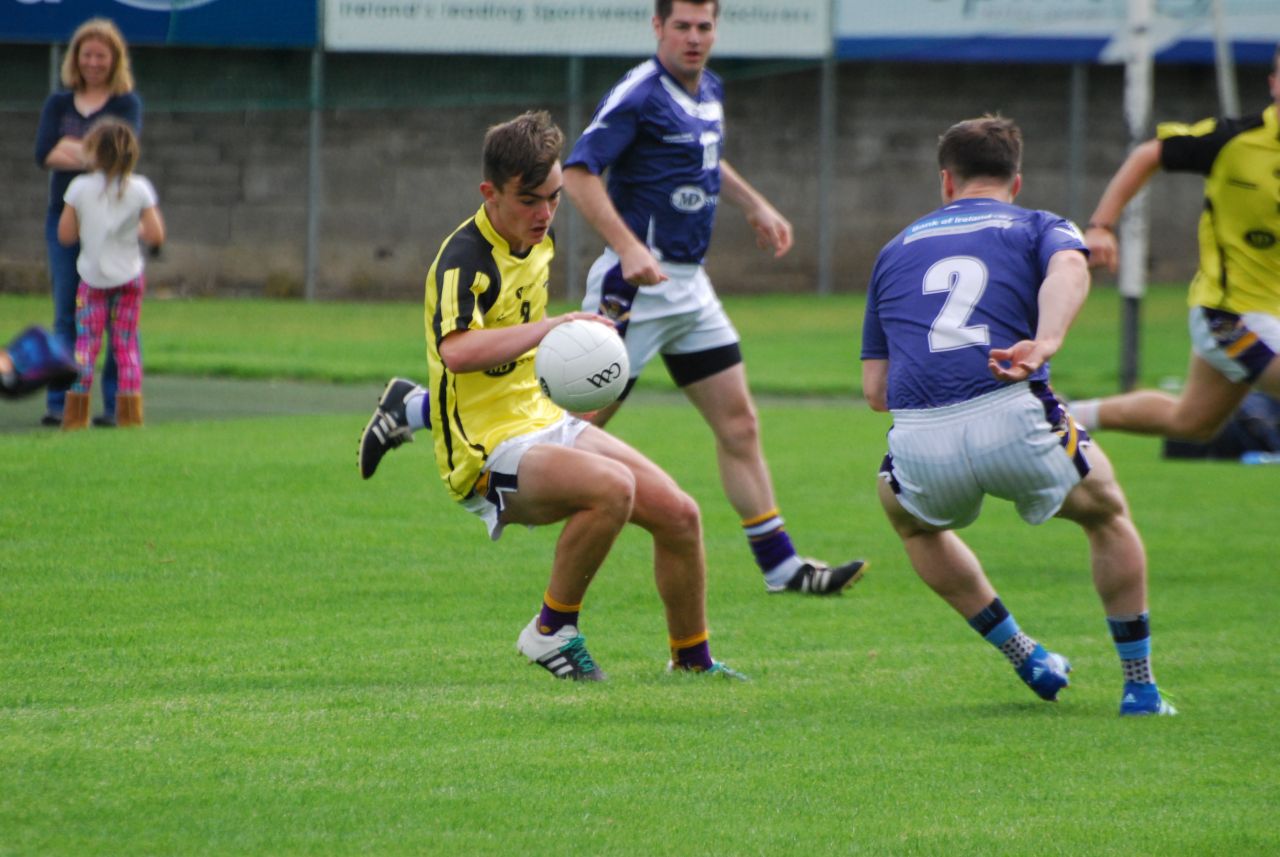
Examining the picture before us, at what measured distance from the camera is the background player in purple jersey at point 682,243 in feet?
24.2

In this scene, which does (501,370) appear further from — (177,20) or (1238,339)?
(177,20)

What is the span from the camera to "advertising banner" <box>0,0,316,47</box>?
664 inches

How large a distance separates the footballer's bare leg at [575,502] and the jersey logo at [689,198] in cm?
223

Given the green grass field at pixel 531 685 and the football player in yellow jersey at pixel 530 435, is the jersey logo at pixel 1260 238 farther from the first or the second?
the football player in yellow jersey at pixel 530 435

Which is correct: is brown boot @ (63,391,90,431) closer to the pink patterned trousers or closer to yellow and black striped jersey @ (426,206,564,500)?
the pink patterned trousers

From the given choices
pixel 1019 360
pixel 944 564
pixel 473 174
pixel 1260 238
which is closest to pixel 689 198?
pixel 1260 238

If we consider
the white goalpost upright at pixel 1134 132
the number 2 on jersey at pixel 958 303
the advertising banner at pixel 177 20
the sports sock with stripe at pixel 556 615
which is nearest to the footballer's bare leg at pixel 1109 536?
the number 2 on jersey at pixel 958 303

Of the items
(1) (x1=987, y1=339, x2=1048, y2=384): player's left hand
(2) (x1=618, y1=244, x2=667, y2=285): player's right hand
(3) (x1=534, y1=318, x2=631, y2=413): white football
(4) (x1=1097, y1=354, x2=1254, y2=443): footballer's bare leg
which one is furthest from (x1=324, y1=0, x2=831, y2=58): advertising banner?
(1) (x1=987, y1=339, x2=1048, y2=384): player's left hand

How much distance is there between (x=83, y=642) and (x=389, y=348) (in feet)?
35.9

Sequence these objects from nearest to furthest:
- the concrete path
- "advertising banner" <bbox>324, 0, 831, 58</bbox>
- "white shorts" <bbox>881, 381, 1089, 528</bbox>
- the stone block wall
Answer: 1. "white shorts" <bbox>881, 381, 1089, 528</bbox>
2. the concrete path
3. "advertising banner" <bbox>324, 0, 831, 58</bbox>
4. the stone block wall

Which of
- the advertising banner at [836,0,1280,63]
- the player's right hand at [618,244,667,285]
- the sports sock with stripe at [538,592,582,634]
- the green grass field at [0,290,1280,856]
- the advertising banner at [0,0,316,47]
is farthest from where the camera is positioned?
the advertising banner at [836,0,1280,63]

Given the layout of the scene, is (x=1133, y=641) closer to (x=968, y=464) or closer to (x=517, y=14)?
(x=968, y=464)

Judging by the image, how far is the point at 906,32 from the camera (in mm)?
21969

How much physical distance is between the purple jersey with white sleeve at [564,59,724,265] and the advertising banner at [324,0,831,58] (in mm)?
12963
